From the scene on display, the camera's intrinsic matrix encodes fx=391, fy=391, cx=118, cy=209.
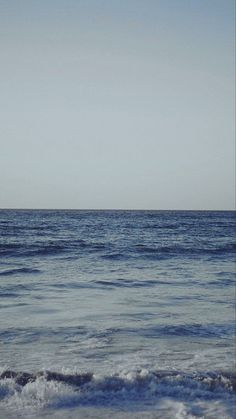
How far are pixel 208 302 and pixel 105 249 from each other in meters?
14.0

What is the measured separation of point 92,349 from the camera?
22.7 feet

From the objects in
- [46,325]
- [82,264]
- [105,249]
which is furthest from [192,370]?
[105,249]

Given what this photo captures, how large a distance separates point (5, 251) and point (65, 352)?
55.8ft

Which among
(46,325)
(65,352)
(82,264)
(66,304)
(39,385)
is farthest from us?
(82,264)

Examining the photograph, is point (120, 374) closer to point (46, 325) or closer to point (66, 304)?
point (46, 325)

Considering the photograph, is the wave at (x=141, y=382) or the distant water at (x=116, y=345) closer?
the distant water at (x=116, y=345)

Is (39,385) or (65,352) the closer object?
(39,385)

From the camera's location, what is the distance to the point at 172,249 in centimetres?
2495

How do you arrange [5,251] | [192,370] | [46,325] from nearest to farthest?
[192,370] < [46,325] < [5,251]

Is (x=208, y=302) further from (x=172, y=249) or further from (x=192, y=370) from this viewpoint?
(x=172, y=249)

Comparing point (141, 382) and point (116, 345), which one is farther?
point (116, 345)

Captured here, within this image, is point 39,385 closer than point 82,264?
Yes

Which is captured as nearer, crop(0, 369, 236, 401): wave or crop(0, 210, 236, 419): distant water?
crop(0, 210, 236, 419): distant water

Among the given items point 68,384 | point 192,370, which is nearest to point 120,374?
point 68,384
